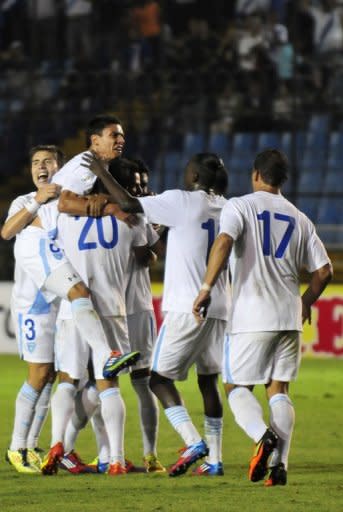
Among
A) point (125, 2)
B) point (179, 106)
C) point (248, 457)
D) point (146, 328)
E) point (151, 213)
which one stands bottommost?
point (248, 457)

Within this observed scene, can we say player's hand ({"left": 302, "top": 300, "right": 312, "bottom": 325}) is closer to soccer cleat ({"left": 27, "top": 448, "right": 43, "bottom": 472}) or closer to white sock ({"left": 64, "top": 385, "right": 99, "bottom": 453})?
white sock ({"left": 64, "top": 385, "right": 99, "bottom": 453})

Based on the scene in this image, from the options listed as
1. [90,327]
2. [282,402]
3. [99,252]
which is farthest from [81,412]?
[282,402]

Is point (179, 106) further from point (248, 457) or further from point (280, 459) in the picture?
point (280, 459)

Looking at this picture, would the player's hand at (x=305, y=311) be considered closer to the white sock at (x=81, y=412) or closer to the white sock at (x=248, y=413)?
the white sock at (x=248, y=413)

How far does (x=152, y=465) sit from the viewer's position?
311 inches

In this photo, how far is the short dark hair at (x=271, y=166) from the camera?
722 cm

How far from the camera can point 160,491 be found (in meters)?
7.19

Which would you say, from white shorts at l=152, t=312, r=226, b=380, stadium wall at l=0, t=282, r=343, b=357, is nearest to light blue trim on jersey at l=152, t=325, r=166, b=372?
white shorts at l=152, t=312, r=226, b=380

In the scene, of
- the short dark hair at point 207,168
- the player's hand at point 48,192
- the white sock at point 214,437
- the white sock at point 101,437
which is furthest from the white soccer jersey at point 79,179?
the white sock at point 214,437

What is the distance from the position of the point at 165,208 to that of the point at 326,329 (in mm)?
9058

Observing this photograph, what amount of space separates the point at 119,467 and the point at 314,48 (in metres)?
12.9

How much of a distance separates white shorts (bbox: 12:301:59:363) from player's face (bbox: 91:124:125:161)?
911mm

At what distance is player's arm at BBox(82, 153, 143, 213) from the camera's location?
743 cm

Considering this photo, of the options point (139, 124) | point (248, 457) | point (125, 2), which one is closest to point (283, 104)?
point (139, 124)
